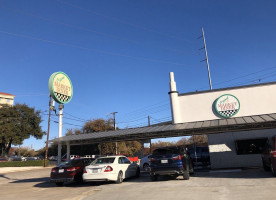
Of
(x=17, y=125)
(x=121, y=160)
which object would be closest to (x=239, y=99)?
(x=121, y=160)

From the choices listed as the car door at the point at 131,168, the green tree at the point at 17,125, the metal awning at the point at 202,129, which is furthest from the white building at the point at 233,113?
the green tree at the point at 17,125

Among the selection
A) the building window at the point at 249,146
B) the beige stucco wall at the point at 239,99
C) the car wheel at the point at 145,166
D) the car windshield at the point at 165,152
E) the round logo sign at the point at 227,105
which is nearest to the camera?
the car windshield at the point at 165,152

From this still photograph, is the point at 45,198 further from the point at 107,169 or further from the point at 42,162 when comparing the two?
the point at 42,162

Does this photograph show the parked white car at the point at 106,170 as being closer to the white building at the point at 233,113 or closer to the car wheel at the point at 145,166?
the white building at the point at 233,113

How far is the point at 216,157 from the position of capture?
50.9 ft

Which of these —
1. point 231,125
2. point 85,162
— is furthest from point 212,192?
point 85,162

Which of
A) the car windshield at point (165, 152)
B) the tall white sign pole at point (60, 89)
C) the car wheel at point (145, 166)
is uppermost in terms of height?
the tall white sign pole at point (60, 89)

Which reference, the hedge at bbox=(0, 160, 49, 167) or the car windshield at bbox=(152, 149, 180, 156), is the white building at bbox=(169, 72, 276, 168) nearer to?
the car windshield at bbox=(152, 149, 180, 156)

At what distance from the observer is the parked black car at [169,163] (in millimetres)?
10883

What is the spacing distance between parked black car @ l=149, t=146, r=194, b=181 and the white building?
4.57 m

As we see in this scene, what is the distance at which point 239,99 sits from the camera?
15.2 m

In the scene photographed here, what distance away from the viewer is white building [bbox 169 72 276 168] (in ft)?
48.9

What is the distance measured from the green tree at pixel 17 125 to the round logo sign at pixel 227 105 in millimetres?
46593

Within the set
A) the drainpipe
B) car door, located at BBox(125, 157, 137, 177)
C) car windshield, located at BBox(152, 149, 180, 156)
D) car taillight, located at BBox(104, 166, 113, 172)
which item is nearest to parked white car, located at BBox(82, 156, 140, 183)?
car taillight, located at BBox(104, 166, 113, 172)
